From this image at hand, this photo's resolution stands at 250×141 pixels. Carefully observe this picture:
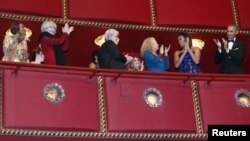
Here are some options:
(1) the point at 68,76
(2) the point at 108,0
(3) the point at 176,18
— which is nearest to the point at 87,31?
(2) the point at 108,0

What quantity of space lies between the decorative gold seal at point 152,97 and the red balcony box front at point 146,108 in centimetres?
5

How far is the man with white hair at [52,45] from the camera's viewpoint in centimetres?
937

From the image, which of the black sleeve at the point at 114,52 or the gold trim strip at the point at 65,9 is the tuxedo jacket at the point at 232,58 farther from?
the gold trim strip at the point at 65,9

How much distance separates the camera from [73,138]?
346 inches

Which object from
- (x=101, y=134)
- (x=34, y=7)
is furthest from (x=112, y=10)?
(x=101, y=134)

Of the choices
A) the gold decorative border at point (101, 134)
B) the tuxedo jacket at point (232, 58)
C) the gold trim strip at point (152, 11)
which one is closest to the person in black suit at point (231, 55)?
the tuxedo jacket at point (232, 58)

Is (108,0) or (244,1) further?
(244,1)

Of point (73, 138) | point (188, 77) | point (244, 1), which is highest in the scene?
point (244, 1)

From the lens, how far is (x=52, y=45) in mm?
9398

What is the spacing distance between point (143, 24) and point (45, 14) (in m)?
1.70

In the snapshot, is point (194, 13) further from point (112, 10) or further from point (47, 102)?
point (47, 102)

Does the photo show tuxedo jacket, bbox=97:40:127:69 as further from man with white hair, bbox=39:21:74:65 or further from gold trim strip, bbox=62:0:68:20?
gold trim strip, bbox=62:0:68:20

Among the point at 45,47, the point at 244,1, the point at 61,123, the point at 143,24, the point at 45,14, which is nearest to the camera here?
the point at 61,123

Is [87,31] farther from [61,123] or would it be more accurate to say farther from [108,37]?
[61,123]
